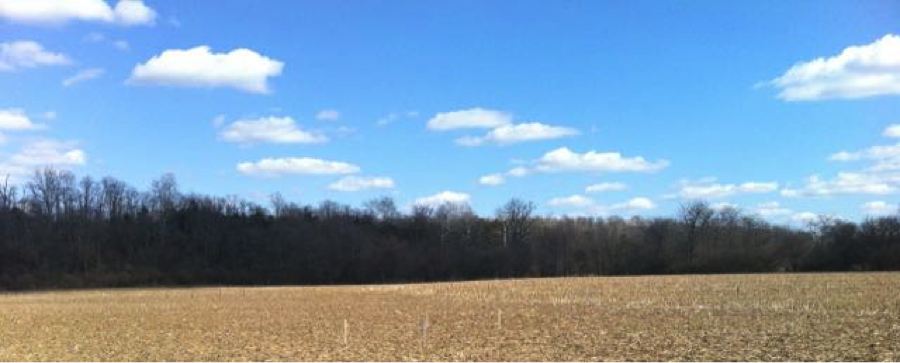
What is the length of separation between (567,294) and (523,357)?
33453mm

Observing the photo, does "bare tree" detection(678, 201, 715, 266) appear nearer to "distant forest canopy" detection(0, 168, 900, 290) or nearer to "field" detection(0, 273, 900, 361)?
"distant forest canopy" detection(0, 168, 900, 290)

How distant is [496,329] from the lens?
29469 millimetres

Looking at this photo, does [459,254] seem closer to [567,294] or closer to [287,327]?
[567,294]

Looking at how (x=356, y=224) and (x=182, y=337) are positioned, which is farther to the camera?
(x=356, y=224)

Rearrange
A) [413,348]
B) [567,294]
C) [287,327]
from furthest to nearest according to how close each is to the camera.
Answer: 1. [567,294]
2. [287,327]
3. [413,348]

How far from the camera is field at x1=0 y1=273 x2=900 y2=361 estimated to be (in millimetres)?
22062

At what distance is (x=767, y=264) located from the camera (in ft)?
368

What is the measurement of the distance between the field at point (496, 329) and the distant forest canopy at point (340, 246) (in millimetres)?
64151

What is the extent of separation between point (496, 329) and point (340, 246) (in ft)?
330

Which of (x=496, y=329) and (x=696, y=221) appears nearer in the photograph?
(x=496, y=329)

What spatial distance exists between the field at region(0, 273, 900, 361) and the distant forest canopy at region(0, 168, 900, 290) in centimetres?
6415

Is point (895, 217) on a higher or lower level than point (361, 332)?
higher

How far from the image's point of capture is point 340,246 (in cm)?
12788

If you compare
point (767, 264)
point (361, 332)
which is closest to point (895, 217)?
point (767, 264)
